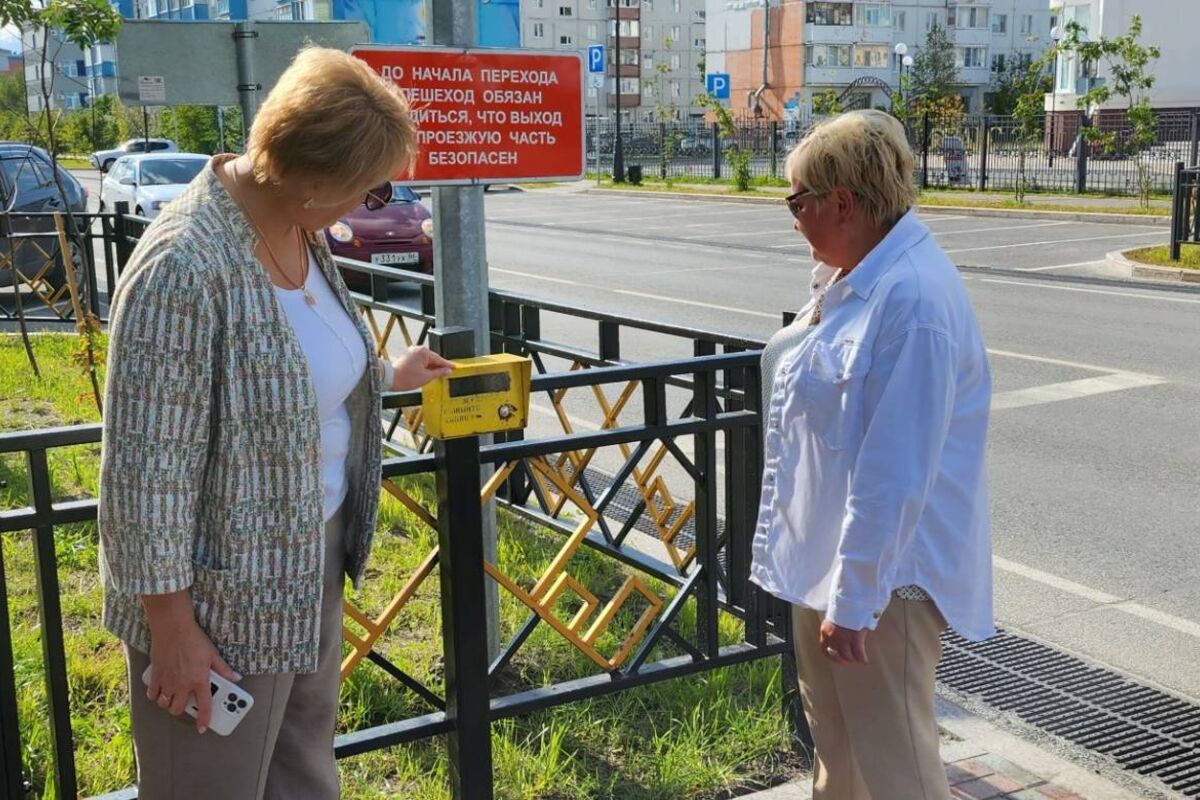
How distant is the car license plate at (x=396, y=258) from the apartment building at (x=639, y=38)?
84808mm

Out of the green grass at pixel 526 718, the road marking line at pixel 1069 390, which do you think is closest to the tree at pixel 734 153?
the road marking line at pixel 1069 390

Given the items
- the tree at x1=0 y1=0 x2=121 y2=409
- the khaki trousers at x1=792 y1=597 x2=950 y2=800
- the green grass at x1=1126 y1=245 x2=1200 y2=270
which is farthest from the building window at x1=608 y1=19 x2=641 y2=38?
the khaki trousers at x1=792 y1=597 x2=950 y2=800

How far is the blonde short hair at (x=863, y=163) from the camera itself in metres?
2.51

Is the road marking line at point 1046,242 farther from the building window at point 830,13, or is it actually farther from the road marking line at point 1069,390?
the building window at point 830,13

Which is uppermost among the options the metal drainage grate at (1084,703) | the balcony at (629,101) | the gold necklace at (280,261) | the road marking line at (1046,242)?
the balcony at (629,101)

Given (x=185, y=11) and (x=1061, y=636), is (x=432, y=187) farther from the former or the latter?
(x=185, y=11)

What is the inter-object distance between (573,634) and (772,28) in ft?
290

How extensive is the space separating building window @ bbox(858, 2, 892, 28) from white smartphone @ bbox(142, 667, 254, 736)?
89.0m

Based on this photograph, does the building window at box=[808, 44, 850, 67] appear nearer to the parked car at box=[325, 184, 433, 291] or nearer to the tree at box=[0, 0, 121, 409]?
the parked car at box=[325, 184, 433, 291]

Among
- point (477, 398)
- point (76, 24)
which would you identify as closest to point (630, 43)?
point (76, 24)

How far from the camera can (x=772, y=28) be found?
8769cm

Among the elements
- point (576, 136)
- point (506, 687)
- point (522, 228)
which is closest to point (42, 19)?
point (576, 136)

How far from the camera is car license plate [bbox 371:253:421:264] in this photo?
15742 millimetres

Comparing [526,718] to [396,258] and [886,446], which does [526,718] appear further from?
[396,258]
